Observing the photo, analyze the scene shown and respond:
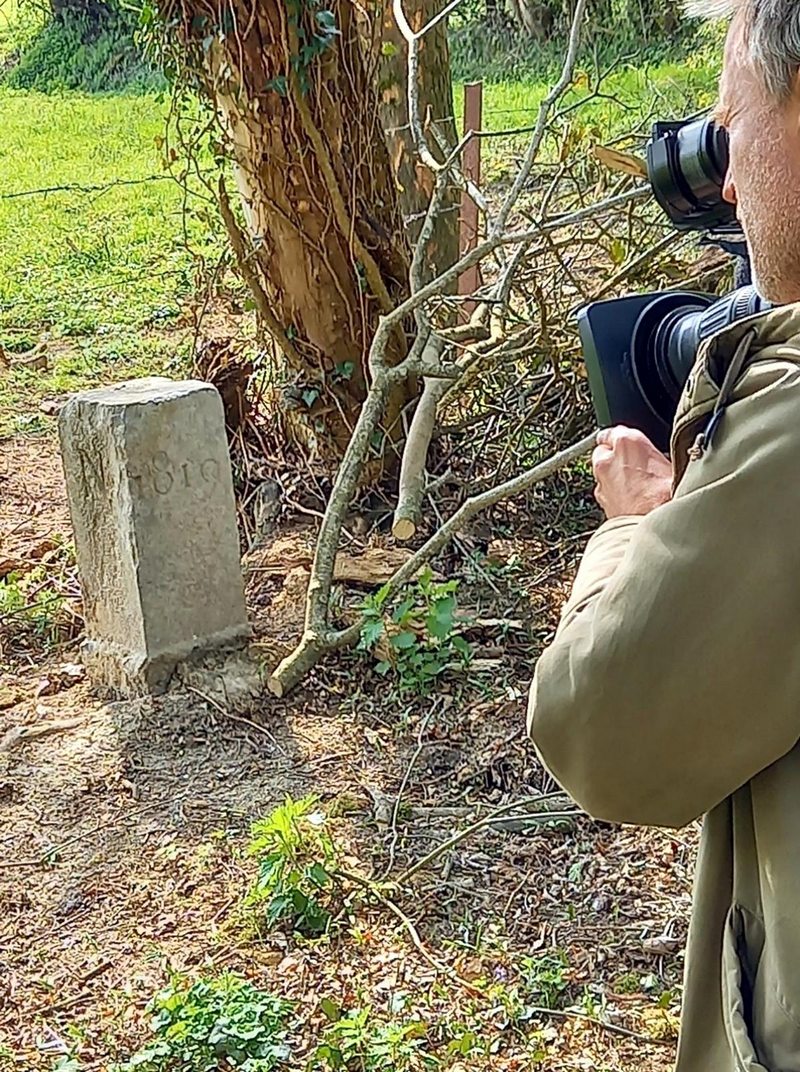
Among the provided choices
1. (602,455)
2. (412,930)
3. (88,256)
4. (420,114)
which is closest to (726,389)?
(602,455)

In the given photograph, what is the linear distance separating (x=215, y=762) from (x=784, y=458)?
277 centimetres

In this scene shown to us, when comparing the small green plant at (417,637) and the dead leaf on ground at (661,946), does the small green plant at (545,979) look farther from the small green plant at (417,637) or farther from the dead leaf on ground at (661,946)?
the small green plant at (417,637)

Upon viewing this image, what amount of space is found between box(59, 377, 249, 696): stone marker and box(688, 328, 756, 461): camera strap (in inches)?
106

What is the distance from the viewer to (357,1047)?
260 cm

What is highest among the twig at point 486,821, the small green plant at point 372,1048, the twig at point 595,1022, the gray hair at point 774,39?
the gray hair at point 774,39

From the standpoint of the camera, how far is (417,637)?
13.4 ft

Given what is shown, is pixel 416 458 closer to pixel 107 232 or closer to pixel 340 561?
pixel 340 561

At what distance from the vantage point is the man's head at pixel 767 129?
1117mm

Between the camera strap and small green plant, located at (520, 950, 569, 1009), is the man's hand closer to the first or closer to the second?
the camera strap

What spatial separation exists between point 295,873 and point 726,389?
6.98 feet

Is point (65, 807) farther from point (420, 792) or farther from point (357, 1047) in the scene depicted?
point (357, 1047)

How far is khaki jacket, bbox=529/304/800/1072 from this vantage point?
111 cm

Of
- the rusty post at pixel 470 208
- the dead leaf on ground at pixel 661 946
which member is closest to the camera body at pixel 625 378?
the dead leaf on ground at pixel 661 946

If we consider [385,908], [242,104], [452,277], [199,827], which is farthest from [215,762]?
[242,104]
